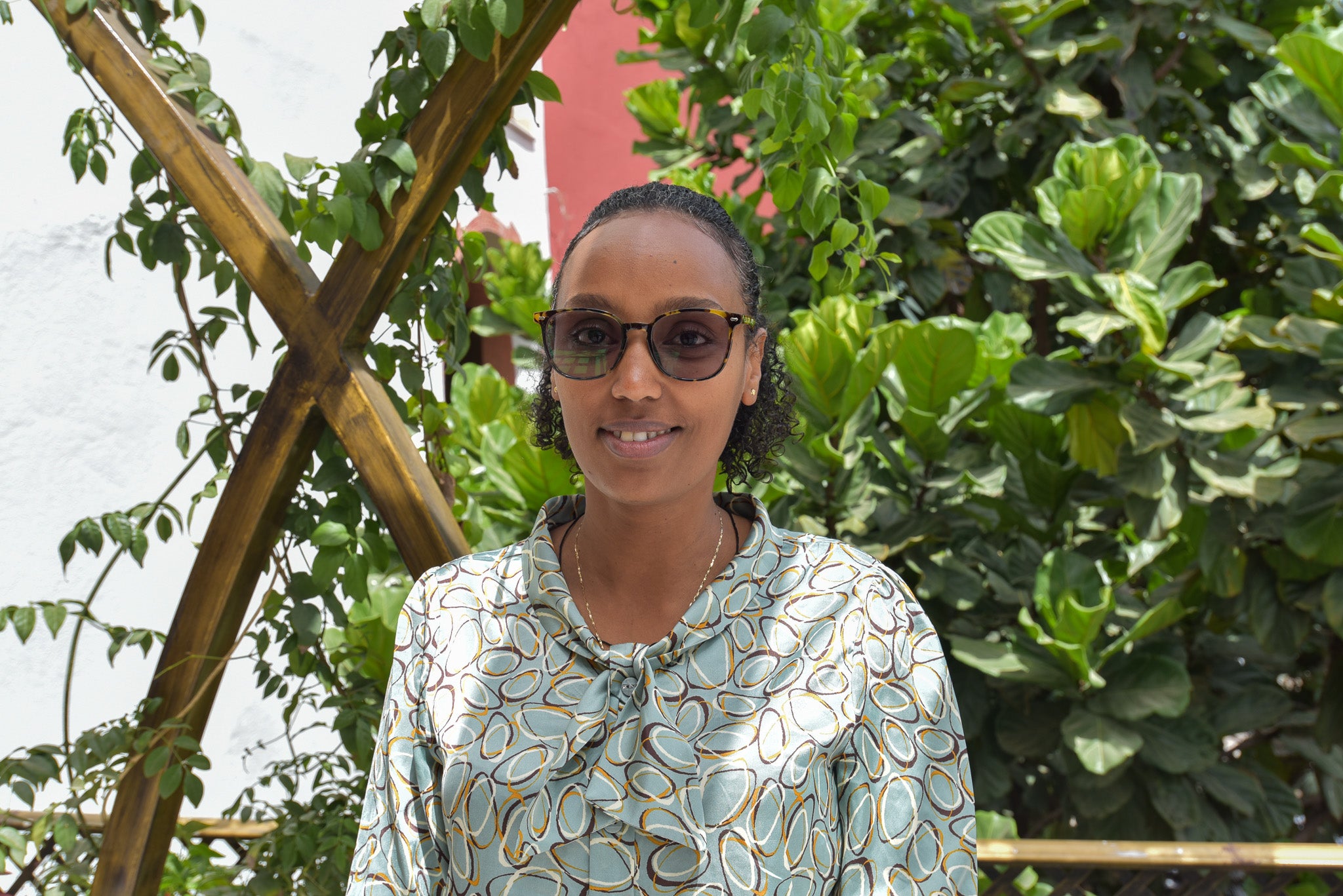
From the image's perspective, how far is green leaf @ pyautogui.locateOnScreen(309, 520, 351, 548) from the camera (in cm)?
159

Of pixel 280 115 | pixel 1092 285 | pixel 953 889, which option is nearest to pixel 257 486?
pixel 953 889

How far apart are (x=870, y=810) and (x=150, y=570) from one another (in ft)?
6.94

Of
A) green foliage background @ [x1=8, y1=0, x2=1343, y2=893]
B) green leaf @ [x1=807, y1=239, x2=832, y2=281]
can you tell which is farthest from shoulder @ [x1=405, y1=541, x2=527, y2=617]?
green leaf @ [x1=807, y1=239, x2=832, y2=281]

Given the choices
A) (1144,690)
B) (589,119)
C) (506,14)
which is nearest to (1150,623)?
(1144,690)

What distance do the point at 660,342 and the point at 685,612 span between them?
302 millimetres

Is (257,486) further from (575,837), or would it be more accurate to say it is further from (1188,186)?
(1188,186)

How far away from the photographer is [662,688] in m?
1.14

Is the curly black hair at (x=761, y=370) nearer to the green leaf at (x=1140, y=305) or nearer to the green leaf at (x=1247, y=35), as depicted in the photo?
the green leaf at (x=1140, y=305)

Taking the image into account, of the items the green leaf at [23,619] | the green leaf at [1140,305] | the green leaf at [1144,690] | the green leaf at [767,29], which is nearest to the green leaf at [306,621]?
the green leaf at [23,619]

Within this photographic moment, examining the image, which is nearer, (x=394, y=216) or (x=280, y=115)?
(x=394, y=216)

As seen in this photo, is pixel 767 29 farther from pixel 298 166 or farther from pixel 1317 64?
pixel 1317 64

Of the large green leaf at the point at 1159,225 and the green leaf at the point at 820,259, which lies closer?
the green leaf at the point at 820,259

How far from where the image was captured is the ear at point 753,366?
4.23ft

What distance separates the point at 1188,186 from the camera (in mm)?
2523
